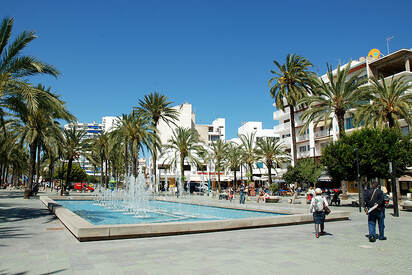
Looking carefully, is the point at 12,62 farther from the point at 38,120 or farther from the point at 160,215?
the point at 38,120

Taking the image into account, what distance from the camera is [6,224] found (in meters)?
11.4

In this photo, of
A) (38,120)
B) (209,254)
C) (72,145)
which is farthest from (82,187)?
(209,254)

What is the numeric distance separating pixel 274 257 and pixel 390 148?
1897 cm

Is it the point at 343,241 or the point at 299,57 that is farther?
the point at 299,57

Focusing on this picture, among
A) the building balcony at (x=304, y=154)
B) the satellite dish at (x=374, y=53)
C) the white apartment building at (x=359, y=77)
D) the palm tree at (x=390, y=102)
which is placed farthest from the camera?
the building balcony at (x=304, y=154)

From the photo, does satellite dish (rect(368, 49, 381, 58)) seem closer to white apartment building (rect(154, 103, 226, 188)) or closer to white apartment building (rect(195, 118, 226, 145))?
white apartment building (rect(154, 103, 226, 188))

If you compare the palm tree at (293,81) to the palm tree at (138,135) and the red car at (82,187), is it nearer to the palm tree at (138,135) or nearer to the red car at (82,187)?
the palm tree at (138,135)

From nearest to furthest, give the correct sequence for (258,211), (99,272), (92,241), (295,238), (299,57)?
(99,272) < (92,241) < (295,238) < (258,211) < (299,57)

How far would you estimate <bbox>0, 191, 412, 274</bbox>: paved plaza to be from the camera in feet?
19.1

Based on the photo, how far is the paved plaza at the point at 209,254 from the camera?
582cm

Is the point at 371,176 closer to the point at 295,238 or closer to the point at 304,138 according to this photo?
the point at 295,238

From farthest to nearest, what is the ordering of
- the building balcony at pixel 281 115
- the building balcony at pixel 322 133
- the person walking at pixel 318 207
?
the building balcony at pixel 281 115
the building balcony at pixel 322 133
the person walking at pixel 318 207

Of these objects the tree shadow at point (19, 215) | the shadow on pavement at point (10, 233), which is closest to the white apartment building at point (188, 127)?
the tree shadow at point (19, 215)

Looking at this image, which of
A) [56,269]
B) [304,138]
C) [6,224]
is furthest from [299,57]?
[56,269]
